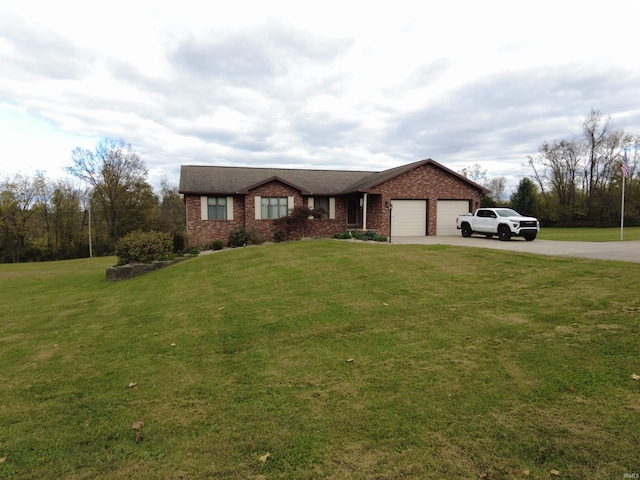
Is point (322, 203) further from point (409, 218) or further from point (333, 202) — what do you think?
point (409, 218)

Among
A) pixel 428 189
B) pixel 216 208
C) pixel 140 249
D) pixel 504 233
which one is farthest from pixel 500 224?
pixel 140 249

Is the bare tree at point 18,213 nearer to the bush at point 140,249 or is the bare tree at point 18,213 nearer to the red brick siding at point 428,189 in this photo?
the bush at point 140,249

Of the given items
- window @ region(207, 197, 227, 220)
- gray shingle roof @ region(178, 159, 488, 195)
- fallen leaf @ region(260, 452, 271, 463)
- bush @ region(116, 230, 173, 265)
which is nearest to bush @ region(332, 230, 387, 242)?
gray shingle roof @ region(178, 159, 488, 195)

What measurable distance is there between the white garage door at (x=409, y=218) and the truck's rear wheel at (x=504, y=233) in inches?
189

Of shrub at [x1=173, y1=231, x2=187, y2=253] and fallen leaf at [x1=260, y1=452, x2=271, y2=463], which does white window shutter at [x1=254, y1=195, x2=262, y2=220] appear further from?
fallen leaf at [x1=260, y1=452, x2=271, y2=463]

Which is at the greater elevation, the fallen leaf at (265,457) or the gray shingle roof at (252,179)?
the gray shingle roof at (252,179)

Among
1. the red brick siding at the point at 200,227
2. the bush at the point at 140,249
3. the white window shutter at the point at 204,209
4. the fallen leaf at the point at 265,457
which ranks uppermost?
the white window shutter at the point at 204,209

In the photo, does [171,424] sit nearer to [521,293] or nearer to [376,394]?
[376,394]

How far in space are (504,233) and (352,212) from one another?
9465mm

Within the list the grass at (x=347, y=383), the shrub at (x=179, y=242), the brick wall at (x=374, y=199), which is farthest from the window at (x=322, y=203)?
the grass at (x=347, y=383)

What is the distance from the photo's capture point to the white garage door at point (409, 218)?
22.1 meters

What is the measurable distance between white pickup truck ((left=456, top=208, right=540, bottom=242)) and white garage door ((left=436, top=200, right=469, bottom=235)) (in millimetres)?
1227

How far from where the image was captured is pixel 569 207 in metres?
A: 40.2

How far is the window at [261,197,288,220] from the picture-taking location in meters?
22.1
